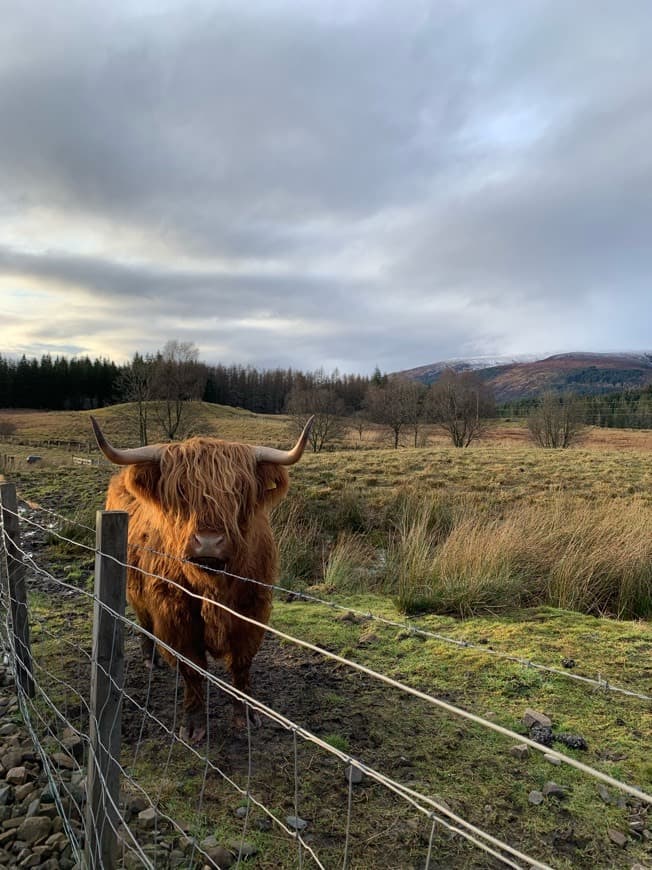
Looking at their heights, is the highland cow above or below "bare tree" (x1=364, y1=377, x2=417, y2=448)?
below

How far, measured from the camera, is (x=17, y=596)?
3533 mm

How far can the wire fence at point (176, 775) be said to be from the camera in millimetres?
2051

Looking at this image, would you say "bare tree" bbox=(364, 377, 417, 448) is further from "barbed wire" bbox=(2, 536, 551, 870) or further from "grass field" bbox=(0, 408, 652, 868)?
"barbed wire" bbox=(2, 536, 551, 870)

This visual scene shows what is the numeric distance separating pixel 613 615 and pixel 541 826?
12.6 feet

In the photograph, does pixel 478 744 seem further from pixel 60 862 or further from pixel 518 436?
pixel 518 436

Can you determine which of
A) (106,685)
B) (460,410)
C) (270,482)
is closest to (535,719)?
(270,482)

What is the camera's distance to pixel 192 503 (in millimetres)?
3123

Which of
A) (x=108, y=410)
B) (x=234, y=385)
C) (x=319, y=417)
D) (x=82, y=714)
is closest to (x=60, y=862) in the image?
(x=82, y=714)

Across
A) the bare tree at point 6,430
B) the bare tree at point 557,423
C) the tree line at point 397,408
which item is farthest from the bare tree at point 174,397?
the bare tree at point 557,423

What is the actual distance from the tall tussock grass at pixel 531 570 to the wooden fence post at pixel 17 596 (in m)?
3.48

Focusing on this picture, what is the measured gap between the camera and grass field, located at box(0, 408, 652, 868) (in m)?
2.56

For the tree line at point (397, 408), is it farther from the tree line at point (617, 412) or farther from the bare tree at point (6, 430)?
the bare tree at point (6, 430)

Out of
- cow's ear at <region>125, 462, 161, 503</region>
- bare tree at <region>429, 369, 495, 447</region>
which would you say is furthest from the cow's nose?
bare tree at <region>429, 369, 495, 447</region>

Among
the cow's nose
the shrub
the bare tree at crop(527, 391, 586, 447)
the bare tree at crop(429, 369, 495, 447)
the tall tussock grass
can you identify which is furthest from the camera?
the bare tree at crop(429, 369, 495, 447)
